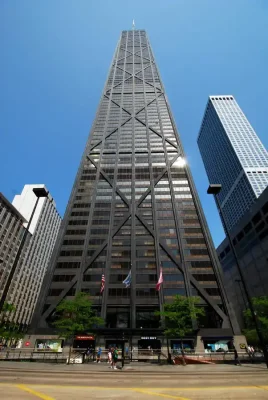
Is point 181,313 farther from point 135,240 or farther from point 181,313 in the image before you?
point 135,240

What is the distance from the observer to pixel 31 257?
10600 cm

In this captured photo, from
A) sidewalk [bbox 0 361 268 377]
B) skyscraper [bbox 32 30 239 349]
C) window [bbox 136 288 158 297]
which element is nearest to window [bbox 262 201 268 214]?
skyscraper [bbox 32 30 239 349]

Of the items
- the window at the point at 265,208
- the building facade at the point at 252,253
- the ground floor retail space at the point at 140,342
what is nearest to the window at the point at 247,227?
the building facade at the point at 252,253

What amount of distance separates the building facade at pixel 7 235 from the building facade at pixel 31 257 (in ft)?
22.3

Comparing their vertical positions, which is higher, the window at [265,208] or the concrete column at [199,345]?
the window at [265,208]

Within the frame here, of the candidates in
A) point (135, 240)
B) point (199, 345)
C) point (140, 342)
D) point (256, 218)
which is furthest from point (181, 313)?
point (256, 218)

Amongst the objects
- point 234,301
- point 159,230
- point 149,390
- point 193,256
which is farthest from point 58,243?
point 234,301

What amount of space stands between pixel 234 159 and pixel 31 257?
138m

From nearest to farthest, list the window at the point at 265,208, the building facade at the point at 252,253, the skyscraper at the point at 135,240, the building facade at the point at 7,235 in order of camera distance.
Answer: the skyscraper at the point at 135,240, the building facade at the point at 252,253, the window at the point at 265,208, the building facade at the point at 7,235

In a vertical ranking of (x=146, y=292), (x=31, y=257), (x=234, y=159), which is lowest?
(x=146, y=292)

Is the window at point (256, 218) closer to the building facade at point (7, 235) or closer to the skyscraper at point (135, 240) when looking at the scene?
the skyscraper at point (135, 240)

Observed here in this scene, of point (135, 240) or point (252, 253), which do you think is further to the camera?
point (252, 253)

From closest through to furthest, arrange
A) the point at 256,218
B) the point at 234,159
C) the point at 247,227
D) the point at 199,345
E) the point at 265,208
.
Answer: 1. the point at 199,345
2. the point at 265,208
3. the point at 256,218
4. the point at 247,227
5. the point at 234,159

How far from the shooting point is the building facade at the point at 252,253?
62.0 metres
